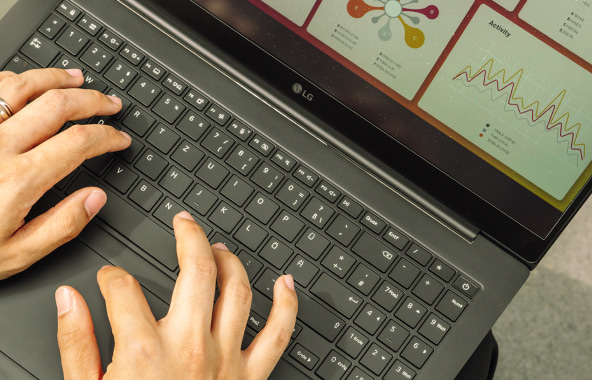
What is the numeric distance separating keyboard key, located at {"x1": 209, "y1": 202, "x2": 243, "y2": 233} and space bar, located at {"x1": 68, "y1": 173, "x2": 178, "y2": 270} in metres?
0.05

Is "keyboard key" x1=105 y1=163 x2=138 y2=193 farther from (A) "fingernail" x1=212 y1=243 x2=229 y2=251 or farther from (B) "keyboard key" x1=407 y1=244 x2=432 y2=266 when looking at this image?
(B) "keyboard key" x1=407 y1=244 x2=432 y2=266

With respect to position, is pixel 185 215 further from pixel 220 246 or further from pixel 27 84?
pixel 27 84

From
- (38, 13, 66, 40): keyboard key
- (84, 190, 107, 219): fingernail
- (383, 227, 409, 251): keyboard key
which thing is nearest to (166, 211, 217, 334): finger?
(84, 190, 107, 219): fingernail

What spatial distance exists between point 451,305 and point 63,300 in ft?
1.37

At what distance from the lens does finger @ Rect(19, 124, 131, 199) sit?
0.54 metres

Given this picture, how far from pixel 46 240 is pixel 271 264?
24 centimetres

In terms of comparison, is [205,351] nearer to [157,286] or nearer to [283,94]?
[157,286]

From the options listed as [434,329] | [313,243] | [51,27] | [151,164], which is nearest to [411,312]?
[434,329]

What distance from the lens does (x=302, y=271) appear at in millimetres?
582

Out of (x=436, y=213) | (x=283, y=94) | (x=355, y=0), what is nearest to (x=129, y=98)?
(x=283, y=94)

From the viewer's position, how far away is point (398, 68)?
23.0 inches

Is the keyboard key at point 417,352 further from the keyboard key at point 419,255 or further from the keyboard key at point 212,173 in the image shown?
the keyboard key at point 212,173

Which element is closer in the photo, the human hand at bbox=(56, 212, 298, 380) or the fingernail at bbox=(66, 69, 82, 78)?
the human hand at bbox=(56, 212, 298, 380)

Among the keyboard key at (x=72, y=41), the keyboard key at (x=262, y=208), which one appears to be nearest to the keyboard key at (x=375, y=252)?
the keyboard key at (x=262, y=208)
